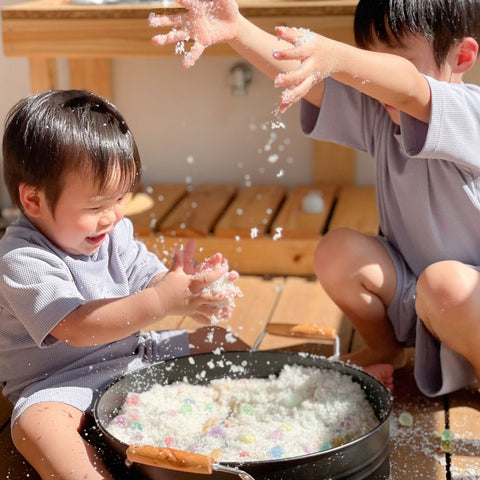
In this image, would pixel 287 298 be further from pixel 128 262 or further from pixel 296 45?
pixel 296 45

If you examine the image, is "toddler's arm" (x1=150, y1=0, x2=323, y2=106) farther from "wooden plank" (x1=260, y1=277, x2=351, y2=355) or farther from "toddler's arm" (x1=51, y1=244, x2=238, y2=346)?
"wooden plank" (x1=260, y1=277, x2=351, y2=355)

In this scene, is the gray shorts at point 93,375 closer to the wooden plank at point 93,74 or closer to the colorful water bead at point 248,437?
the colorful water bead at point 248,437

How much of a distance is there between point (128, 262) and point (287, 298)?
558mm

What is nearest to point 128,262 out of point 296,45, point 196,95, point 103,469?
point 103,469

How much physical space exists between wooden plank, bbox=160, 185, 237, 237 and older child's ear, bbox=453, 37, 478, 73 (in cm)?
81

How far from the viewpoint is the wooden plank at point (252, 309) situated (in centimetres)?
166

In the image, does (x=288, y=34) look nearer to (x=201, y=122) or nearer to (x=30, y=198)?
(x=30, y=198)

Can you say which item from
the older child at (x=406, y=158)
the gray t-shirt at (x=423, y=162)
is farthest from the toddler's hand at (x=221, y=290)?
the gray t-shirt at (x=423, y=162)

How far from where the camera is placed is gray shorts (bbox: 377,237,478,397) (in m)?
1.35

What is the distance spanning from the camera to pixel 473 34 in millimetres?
1382

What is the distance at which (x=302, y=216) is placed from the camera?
210 centimetres

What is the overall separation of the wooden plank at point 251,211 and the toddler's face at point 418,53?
713 mm

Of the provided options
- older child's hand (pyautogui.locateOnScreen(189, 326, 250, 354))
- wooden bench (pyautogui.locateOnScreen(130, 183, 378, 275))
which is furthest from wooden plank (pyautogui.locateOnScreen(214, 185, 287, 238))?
older child's hand (pyautogui.locateOnScreen(189, 326, 250, 354))

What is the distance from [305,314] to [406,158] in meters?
0.45
